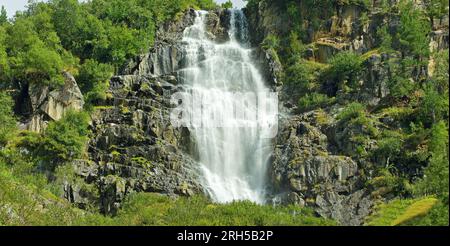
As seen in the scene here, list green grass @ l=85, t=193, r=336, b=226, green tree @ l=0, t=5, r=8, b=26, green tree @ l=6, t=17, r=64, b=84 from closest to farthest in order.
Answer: green grass @ l=85, t=193, r=336, b=226
green tree @ l=6, t=17, r=64, b=84
green tree @ l=0, t=5, r=8, b=26

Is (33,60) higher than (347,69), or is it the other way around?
(33,60)

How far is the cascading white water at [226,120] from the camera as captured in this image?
5656 cm

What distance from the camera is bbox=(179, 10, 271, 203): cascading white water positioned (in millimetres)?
56562

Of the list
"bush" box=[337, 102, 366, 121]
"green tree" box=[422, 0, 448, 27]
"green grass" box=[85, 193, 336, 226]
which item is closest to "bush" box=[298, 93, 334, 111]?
"bush" box=[337, 102, 366, 121]

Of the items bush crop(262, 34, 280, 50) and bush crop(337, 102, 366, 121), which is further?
bush crop(262, 34, 280, 50)

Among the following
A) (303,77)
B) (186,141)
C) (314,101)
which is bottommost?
(186,141)

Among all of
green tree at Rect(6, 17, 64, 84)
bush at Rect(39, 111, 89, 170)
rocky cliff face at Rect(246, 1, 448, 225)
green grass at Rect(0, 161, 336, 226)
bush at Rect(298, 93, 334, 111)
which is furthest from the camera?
bush at Rect(298, 93, 334, 111)

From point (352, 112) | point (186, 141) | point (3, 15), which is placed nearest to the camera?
point (352, 112)

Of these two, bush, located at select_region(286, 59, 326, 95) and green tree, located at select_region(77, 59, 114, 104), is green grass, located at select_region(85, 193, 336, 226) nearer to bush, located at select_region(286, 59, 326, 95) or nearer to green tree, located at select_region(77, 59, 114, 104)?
green tree, located at select_region(77, 59, 114, 104)

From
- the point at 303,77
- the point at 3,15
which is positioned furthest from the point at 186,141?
the point at 3,15

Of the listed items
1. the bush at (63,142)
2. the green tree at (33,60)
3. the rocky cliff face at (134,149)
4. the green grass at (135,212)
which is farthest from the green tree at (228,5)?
the green grass at (135,212)

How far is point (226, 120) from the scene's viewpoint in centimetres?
6169

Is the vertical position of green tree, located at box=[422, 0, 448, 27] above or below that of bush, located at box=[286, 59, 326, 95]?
above

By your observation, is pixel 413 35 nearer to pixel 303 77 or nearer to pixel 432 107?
pixel 432 107
